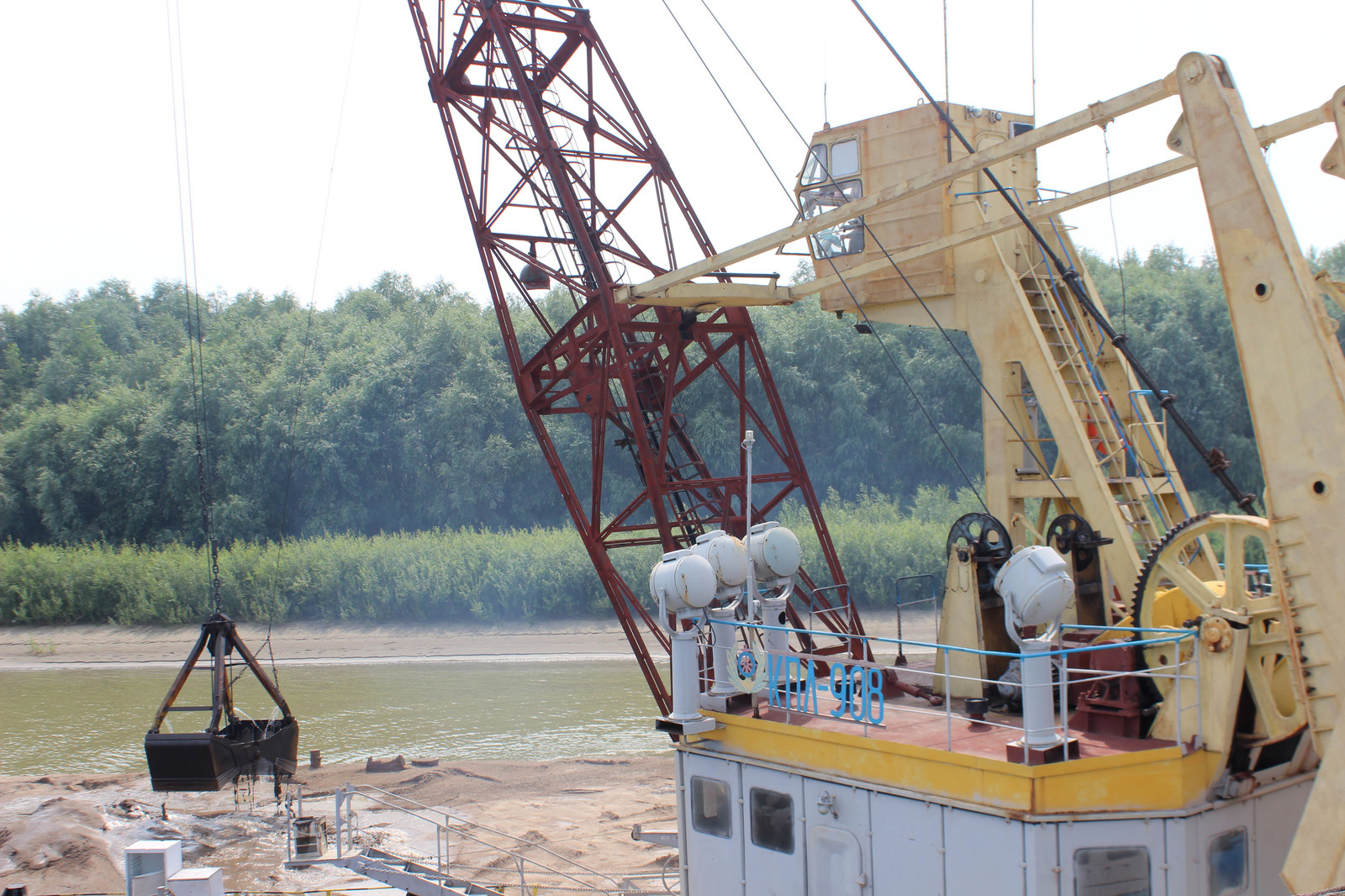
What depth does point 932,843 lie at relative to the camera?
25.5ft

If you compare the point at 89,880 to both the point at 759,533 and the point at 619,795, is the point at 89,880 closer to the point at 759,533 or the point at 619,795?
the point at 619,795

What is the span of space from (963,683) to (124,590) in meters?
40.4

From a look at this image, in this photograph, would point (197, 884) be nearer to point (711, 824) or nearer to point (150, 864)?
point (150, 864)

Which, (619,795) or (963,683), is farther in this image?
(619,795)

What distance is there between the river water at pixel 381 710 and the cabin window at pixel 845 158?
1292 cm

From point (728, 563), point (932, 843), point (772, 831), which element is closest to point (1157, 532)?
point (728, 563)

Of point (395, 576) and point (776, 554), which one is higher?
point (776, 554)

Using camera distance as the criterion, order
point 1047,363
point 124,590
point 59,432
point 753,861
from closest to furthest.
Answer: point 753,861 → point 1047,363 → point 124,590 → point 59,432

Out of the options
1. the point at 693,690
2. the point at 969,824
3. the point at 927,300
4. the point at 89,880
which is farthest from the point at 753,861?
the point at 89,880

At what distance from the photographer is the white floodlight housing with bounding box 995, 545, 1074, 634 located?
25.8ft

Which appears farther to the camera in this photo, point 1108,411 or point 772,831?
point 1108,411

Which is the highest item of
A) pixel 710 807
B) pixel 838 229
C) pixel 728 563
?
pixel 838 229

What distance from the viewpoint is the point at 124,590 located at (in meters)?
42.7

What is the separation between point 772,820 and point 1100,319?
20.0 ft
